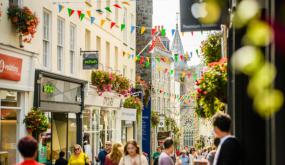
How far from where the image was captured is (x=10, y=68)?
60.9ft

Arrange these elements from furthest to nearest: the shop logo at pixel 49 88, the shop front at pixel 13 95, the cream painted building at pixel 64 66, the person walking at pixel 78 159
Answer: the shop logo at pixel 49 88, the cream painted building at pixel 64 66, the shop front at pixel 13 95, the person walking at pixel 78 159

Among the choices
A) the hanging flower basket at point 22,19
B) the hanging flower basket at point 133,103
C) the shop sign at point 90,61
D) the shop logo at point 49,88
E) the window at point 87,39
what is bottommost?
the hanging flower basket at point 133,103

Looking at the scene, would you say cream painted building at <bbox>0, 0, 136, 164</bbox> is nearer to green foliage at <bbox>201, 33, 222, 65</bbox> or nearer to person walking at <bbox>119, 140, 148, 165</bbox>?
green foliage at <bbox>201, 33, 222, 65</bbox>

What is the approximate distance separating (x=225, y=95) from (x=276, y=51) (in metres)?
9.30

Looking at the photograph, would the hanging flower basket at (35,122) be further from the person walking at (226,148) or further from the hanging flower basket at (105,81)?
the person walking at (226,148)

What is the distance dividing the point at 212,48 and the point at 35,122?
20.6 feet

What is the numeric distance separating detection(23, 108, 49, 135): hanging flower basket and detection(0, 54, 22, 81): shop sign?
120 centimetres

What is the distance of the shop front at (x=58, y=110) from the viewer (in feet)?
69.5

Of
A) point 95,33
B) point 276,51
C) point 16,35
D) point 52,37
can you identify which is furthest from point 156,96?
point 276,51

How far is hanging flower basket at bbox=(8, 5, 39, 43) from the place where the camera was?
60.3 feet

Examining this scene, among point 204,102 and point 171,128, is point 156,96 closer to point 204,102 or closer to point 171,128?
point 171,128

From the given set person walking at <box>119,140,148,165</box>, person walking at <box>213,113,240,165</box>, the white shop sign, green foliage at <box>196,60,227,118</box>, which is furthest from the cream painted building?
person walking at <box>213,113,240,165</box>

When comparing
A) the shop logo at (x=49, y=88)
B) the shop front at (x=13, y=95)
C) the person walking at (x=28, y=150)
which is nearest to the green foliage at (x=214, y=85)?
the person walking at (x=28, y=150)

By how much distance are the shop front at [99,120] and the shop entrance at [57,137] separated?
112 centimetres
